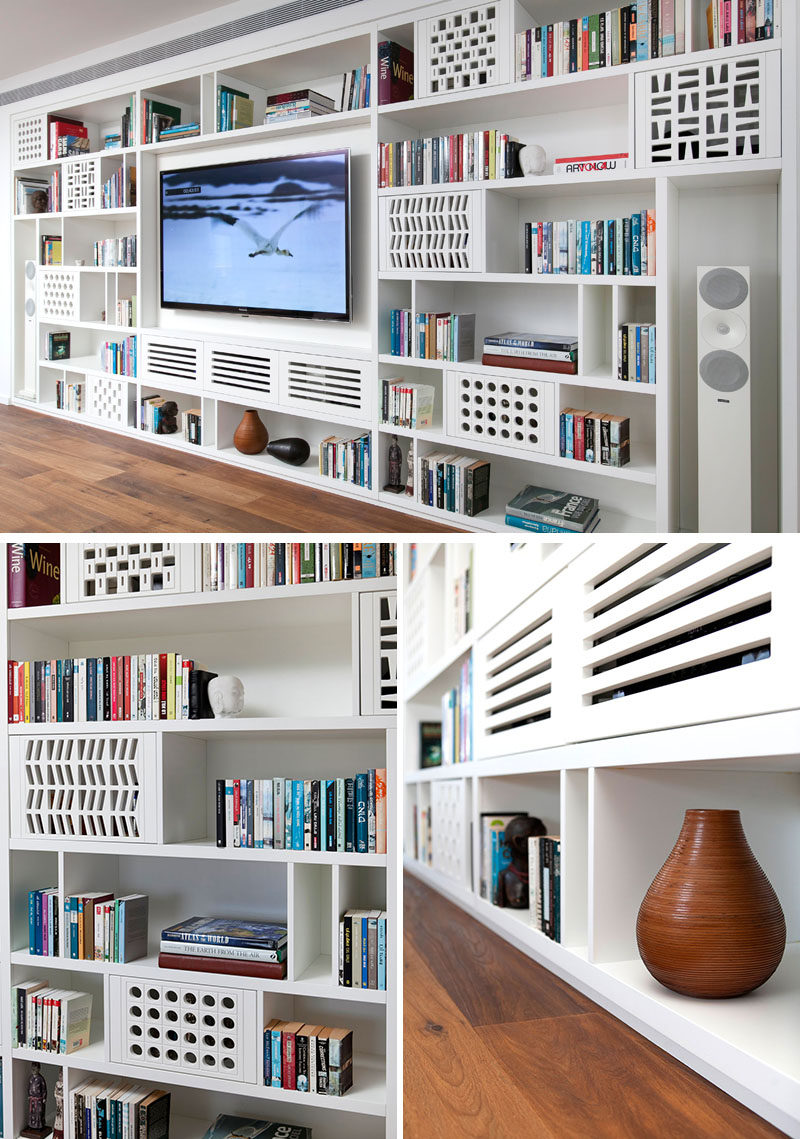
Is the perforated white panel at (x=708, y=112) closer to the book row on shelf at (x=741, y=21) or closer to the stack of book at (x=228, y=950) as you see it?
the book row on shelf at (x=741, y=21)

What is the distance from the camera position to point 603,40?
2.86m

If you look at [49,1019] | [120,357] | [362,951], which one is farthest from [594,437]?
[120,357]

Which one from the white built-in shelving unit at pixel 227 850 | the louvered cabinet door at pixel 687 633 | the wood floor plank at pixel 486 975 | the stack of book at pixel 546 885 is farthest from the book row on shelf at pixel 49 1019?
the louvered cabinet door at pixel 687 633

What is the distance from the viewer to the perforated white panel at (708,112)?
256cm

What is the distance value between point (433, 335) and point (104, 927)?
2.39 m

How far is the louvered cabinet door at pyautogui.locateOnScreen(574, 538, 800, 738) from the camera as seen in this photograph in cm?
124

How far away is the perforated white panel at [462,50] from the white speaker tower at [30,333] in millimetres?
3137

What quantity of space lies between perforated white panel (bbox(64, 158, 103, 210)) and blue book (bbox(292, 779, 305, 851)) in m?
4.07

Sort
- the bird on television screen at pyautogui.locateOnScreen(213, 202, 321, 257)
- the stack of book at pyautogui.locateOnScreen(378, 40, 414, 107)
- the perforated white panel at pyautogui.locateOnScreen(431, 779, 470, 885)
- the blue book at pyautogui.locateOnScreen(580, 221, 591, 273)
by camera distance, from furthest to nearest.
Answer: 1. the bird on television screen at pyautogui.locateOnScreen(213, 202, 321, 257)
2. the stack of book at pyautogui.locateOnScreen(378, 40, 414, 107)
3. the perforated white panel at pyautogui.locateOnScreen(431, 779, 470, 885)
4. the blue book at pyautogui.locateOnScreen(580, 221, 591, 273)

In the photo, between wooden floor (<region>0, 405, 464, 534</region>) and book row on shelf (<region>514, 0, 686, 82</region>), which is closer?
book row on shelf (<region>514, 0, 686, 82</region>)

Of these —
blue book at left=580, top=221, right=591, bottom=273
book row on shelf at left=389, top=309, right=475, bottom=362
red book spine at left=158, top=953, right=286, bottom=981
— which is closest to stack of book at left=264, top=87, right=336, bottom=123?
book row on shelf at left=389, top=309, right=475, bottom=362

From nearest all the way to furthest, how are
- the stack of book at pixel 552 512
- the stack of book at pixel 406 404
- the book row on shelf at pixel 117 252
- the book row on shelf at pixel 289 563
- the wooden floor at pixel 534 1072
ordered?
the wooden floor at pixel 534 1072, the book row on shelf at pixel 289 563, the stack of book at pixel 552 512, the stack of book at pixel 406 404, the book row on shelf at pixel 117 252

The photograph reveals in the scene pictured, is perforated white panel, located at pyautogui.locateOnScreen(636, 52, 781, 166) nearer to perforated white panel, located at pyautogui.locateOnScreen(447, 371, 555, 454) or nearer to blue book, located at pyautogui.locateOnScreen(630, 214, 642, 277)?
blue book, located at pyautogui.locateOnScreen(630, 214, 642, 277)

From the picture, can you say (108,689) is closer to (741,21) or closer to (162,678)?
(162,678)
